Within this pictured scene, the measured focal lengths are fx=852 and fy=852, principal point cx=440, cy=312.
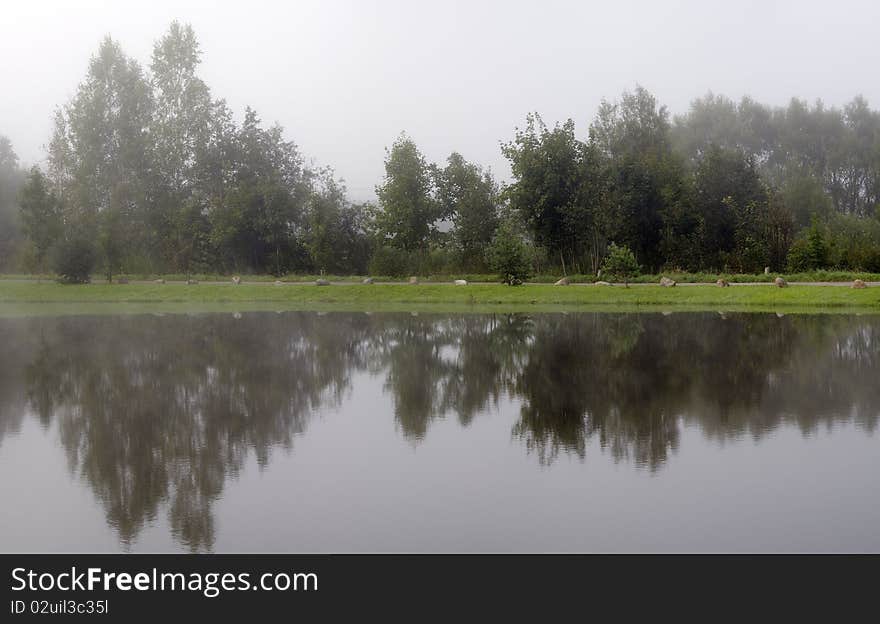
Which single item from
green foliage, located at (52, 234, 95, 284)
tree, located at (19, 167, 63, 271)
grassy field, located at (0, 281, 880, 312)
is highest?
tree, located at (19, 167, 63, 271)

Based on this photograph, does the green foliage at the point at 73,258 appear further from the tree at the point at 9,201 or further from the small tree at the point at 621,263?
the small tree at the point at 621,263

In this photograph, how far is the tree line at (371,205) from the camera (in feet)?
133

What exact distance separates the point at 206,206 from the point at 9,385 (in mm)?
32477

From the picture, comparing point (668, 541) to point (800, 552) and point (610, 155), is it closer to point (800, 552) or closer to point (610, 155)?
point (800, 552)

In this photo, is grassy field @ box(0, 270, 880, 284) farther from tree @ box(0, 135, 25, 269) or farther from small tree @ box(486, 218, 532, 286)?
tree @ box(0, 135, 25, 269)

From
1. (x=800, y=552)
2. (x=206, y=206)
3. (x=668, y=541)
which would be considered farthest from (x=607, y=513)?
(x=206, y=206)

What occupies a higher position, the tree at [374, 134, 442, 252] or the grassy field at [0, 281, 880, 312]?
the tree at [374, 134, 442, 252]

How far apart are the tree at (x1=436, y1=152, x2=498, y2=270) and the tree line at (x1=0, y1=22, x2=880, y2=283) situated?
10 cm

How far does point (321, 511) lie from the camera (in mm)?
8023

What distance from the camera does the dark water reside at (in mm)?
7449

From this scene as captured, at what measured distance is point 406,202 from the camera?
4231 cm

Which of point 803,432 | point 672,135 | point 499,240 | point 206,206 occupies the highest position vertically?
point 672,135

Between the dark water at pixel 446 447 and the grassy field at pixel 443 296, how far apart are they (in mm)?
10789

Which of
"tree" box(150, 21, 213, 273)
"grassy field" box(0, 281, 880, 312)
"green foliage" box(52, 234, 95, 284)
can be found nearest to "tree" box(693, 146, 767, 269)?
"grassy field" box(0, 281, 880, 312)
